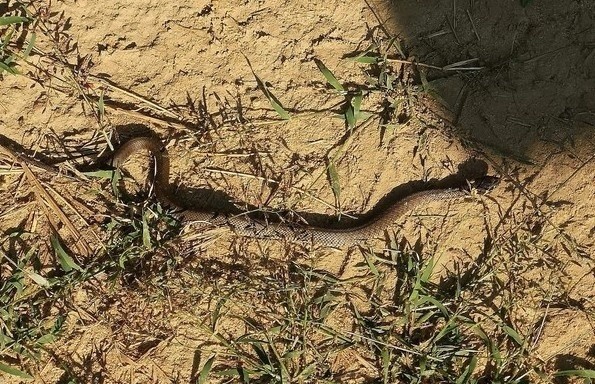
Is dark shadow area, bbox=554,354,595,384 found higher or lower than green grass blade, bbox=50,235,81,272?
lower

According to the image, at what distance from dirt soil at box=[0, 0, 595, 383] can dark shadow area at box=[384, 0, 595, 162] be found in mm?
10

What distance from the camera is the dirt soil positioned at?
169 inches

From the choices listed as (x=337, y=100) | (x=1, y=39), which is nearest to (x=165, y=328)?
(x=337, y=100)

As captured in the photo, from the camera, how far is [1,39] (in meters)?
4.58

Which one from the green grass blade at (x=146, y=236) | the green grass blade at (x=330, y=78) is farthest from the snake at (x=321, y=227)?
the green grass blade at (x=330, y=78)

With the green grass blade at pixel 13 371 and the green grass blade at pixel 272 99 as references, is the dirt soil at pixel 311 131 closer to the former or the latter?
the green grass blade at pixel 272 99

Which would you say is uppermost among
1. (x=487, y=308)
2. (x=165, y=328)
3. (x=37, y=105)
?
(x=37, y=105)

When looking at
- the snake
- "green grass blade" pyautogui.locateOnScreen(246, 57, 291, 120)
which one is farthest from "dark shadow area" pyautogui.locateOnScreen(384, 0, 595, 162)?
"green grass blade" pyautogui.locateOnScreen(246, 57, 291, 120)

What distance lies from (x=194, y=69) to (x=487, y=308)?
265 centimetres

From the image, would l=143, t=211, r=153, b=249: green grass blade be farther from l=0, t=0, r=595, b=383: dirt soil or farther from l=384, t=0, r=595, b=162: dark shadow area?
l=384, t=0, r=595, b=162: dark shadow area

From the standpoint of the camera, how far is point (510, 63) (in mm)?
4551

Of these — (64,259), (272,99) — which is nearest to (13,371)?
(64,259)

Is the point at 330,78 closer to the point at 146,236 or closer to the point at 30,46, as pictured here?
the point at 146,236

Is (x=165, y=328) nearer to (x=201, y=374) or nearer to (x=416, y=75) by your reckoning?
(x=201, y=374)
